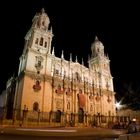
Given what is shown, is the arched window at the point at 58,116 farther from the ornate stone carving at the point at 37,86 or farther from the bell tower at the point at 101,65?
the bell tower at the point at 101,65

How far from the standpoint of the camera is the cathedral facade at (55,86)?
33.2m

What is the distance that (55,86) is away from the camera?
37.7 m

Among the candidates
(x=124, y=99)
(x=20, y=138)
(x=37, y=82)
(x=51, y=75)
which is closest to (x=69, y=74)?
(x=51, y=75)

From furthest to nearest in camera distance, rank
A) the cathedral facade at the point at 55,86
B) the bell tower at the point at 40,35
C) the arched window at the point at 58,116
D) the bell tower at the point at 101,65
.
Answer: the bell tower at the point at 101,65
the bell tower at the point at 40,35
the arched window at the point at 58,116
the cathedral facade at the point at 55,86

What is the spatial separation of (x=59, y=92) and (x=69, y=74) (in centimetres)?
652

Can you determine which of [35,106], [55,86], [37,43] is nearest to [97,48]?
[37,43]

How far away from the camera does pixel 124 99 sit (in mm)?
47938

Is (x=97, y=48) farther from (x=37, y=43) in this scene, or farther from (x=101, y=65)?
(x=37, y=43)

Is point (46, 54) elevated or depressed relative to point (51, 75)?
elevated

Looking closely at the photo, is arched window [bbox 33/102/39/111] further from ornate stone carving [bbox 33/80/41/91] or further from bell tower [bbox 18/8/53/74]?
bell tower [bbox 18/8/53/74]

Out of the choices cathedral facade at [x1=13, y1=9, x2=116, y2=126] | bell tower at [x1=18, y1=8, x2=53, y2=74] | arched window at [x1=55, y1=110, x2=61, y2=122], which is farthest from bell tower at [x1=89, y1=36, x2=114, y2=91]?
bell tower at [x1=18, y1=8, x2=53, y2=74]

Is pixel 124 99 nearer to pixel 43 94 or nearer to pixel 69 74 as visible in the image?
pixel 69 74

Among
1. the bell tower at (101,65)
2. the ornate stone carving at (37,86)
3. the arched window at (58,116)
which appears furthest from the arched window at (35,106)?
the bell tower at (101,65)

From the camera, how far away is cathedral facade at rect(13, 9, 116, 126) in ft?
109
